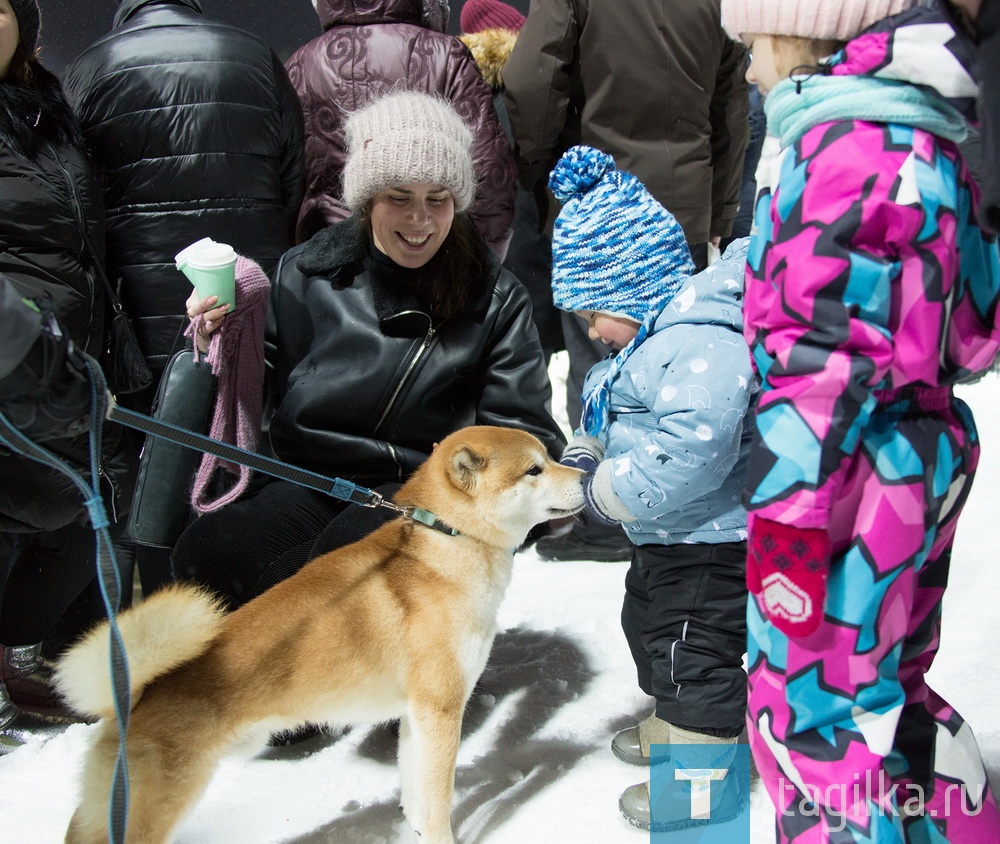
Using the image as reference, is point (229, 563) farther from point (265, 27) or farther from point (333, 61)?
point (265, 27)

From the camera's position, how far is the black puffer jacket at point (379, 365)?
2.30m

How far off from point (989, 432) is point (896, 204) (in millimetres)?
2784

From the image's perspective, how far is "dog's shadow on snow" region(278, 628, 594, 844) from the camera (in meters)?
1.91

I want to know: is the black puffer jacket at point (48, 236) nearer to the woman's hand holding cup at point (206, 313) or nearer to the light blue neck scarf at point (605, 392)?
the woman's hand holding cup at point (206, 313)

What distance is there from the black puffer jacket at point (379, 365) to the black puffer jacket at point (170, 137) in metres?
0.33

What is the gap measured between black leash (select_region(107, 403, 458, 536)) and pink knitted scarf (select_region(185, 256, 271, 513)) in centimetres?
41

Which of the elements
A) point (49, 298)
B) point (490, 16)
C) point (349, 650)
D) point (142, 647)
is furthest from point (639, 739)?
point (490, 16)

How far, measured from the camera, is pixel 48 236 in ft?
7.02

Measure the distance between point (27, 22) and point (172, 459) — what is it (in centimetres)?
115

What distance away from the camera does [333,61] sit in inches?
112

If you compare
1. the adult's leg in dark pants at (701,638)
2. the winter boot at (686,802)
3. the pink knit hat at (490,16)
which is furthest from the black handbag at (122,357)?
the pink knit hat at (490,16)

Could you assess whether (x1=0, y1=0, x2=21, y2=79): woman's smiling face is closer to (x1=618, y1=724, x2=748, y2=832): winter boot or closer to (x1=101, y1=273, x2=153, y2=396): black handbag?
(x1=101, y1=273, x2=153, y2=396): black handbag

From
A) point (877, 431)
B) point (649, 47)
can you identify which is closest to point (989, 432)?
point (649, 47)
